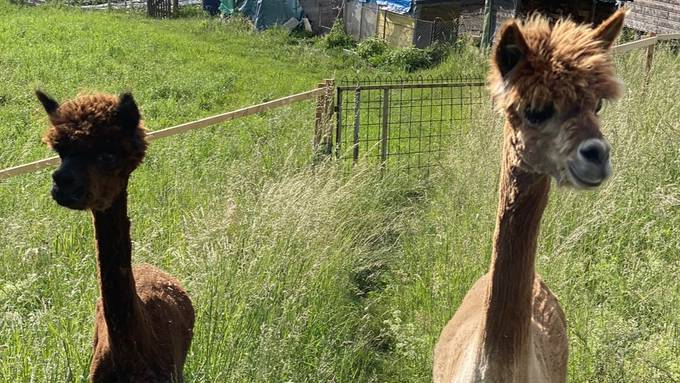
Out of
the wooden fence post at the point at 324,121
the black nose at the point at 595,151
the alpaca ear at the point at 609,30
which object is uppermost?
the alpaca ear at the point at 609,30

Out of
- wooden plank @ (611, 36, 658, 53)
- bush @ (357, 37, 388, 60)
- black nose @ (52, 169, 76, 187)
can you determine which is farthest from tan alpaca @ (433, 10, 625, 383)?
bush @ (357, 37, 388, 60)

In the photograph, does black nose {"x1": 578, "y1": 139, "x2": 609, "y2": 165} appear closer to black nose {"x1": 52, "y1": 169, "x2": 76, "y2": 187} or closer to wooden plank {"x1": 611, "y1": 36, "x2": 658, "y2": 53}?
black nose {"x1": 52, "y1": 169, "x2": 76, "y2": 187}

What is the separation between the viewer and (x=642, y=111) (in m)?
6.99

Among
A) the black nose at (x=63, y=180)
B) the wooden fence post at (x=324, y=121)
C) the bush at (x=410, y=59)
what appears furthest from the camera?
the bush at (x=410, y=59)

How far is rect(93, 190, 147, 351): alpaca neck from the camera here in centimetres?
329

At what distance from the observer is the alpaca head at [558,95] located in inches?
96.6

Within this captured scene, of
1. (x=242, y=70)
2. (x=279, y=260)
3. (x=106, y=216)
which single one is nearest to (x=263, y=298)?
(x=279, y=260)

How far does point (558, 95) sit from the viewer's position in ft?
8.22

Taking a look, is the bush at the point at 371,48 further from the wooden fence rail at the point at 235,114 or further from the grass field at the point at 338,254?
the grass field at the point at 338,254

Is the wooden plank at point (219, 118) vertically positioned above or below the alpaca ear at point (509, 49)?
below

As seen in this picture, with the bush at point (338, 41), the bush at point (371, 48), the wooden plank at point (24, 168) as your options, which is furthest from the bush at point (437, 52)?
the wooden plank at point (24, 168)

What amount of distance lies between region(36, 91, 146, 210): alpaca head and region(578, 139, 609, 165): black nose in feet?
6.81

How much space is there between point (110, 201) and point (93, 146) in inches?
10.7

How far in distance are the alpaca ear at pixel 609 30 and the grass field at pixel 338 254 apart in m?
2.08
